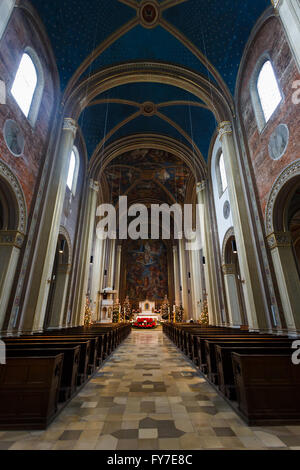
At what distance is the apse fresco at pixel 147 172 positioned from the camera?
63.7ft

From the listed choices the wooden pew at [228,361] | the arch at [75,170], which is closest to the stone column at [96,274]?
the arch at [75,170]

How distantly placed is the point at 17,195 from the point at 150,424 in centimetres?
704

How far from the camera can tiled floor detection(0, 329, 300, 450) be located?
7.68 feet

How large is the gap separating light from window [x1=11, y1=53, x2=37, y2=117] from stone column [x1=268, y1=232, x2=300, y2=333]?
379 inches

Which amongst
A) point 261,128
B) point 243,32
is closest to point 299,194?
point 261,128

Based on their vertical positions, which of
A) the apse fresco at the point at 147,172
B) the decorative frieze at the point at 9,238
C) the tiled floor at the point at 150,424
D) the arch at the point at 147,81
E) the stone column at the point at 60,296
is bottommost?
the tiled floor at the point at 150,424

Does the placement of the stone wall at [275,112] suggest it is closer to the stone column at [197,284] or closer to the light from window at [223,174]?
the light from window at [223,174]

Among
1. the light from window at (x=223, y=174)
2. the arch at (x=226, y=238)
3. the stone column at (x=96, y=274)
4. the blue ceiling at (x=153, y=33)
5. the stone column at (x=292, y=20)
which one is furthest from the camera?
the stone column at (x=96, y=274)

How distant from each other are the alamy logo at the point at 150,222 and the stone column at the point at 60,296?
8.47 meters

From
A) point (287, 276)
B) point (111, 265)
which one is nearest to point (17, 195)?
point (287, 276)

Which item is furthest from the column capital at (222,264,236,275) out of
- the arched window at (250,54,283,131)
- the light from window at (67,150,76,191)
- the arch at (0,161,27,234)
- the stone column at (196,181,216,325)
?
the arch at (0,161,27,234)

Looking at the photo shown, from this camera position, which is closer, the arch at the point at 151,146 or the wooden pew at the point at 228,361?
the wooden pew at the point at 228,361

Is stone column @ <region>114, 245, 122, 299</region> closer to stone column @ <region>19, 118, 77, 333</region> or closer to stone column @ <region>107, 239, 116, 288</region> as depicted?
stone column @ <region>107, 239, 116, 288</region>
